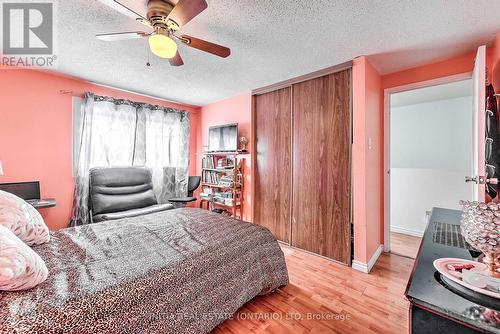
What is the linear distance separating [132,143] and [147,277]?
297 centimetres

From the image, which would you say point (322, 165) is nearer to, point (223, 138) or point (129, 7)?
point (223, 138)

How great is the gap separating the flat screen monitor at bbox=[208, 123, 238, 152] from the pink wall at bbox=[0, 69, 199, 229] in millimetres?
1937

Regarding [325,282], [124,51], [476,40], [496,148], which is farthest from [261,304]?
[476,40]

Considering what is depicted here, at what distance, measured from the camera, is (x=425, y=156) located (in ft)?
11.8

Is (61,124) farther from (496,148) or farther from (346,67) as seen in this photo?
(496,148)

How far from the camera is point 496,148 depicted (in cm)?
163

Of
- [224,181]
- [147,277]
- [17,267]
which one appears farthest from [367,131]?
[17,267]

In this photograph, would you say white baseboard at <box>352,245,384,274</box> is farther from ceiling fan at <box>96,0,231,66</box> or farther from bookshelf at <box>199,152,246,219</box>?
ceiling fan at <box>96,0,231,66</box>

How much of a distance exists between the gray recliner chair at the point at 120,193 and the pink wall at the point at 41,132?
42cm

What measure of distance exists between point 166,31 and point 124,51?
1002 millimetres

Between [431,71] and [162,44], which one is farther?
[431,71]

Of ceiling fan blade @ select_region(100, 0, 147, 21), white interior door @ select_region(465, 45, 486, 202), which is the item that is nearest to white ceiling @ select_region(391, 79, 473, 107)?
white interior door @ select_region(465, 45, 486, 202)

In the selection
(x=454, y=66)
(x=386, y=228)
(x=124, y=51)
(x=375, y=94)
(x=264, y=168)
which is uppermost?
(x=124, y=51)

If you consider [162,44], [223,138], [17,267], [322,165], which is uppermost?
[162,44]
